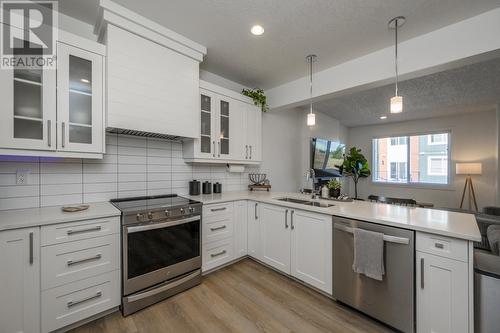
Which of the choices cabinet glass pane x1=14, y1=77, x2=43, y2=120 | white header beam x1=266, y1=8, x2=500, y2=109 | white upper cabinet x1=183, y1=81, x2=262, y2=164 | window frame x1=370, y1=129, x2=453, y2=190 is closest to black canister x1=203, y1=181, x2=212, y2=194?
white upper cabinet x1=183, y1=81, x2=262, y2=164

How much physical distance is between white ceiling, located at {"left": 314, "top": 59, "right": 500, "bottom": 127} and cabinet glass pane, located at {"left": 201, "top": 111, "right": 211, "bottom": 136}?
2700mm

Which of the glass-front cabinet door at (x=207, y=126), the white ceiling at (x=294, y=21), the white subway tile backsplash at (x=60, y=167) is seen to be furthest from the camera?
the glass-front cabinet door at (x=207, y=126)

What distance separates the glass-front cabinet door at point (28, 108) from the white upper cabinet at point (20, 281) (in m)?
0.67

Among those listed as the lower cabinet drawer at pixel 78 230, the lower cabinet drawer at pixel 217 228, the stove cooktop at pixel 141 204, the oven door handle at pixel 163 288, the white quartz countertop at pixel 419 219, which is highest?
the stove cooktop at pixel 141 204

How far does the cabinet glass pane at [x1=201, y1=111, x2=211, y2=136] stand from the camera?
2695 mm

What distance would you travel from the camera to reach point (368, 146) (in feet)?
21.9

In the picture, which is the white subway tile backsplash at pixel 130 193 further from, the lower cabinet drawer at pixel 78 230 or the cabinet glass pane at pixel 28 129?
the cabinet glass pane at pixel 28 129

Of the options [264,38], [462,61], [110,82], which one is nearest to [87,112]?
[110,82]

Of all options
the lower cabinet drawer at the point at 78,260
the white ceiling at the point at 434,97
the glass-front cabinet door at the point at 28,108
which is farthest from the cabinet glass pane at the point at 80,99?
the white ceiling at the point at 434,97

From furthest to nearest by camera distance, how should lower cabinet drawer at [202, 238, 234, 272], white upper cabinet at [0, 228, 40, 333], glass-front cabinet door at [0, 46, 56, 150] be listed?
lower cabinet drawer at [202, 238, 234, 272], glass-front cabinet door at [0, 46, 56, 150], white upper cabinet at [0, 228, 40, 333]

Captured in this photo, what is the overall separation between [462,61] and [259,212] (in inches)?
101

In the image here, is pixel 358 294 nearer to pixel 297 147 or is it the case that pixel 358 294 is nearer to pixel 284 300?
pixel 284 300

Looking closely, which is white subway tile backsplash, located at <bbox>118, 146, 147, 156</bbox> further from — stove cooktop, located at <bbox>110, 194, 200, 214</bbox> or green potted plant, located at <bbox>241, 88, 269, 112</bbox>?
green potted plant, located at <bbox>241, 88, 269, 112</bbox>

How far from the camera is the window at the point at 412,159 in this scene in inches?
215
